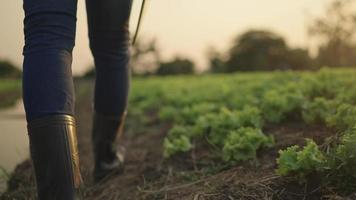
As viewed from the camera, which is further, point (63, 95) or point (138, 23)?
point (138, 23)

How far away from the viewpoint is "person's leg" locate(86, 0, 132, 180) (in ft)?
8.84

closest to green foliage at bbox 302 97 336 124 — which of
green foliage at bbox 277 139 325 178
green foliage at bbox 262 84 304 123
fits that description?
green foliage at bbox 262 84 304 123

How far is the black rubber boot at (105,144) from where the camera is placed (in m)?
3.16

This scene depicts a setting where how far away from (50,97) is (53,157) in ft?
0.70

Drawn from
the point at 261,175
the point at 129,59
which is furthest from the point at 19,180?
the point at 261,175

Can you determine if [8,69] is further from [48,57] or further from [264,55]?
[48,57]

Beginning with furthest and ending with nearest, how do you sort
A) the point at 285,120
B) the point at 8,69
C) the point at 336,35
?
the point at 8,69, the point at 336,35, the point at 285,120

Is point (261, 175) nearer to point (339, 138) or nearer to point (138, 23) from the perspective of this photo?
point (339, 138)

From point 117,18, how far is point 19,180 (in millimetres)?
1130

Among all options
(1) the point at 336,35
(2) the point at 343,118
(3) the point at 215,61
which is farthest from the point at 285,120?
(3) the point at 215,61

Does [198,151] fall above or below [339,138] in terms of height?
below

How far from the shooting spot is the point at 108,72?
2.93 meters

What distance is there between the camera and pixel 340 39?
48.9 meters

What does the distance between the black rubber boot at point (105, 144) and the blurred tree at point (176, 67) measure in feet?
204
